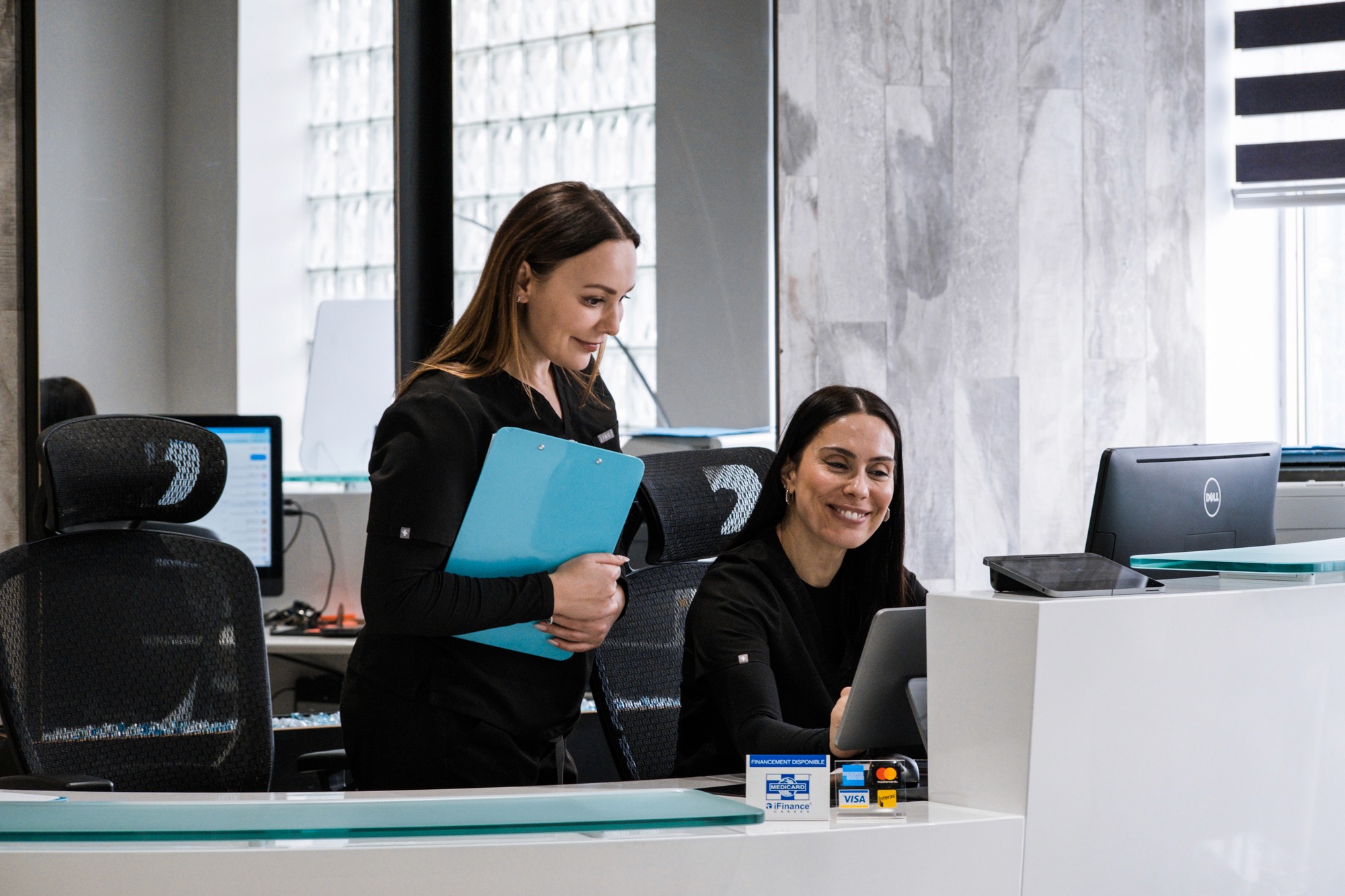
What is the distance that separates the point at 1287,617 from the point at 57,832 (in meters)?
1.03

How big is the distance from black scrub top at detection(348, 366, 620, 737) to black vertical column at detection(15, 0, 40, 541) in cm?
207

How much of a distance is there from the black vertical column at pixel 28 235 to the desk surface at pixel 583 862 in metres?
2.59

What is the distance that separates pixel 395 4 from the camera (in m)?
3.26

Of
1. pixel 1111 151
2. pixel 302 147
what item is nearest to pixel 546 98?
pixel 302 147

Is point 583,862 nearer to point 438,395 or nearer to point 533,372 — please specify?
point 438,395

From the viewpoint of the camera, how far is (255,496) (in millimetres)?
3062

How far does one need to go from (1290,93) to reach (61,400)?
11.5 ft

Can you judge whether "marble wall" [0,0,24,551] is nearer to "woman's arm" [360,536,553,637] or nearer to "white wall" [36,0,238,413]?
"white wall" [36,0,238,413]

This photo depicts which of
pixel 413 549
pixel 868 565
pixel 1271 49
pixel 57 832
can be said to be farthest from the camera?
pixel 1271 49

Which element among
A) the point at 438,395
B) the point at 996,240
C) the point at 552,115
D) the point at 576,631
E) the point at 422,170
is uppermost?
the point at 552,115

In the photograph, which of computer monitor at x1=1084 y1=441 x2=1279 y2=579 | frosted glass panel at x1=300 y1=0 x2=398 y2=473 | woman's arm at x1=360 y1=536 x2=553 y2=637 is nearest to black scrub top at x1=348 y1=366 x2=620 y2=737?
woman's arm at x1=360 y1=536 x2=553 y2=637

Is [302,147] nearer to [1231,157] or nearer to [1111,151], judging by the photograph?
[1111,151]

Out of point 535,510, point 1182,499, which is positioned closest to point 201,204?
point 535,510

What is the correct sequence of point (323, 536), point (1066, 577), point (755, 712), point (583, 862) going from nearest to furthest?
point (583, 862)
point (1066, 577)
point (755, 712)
point (323, 536)
